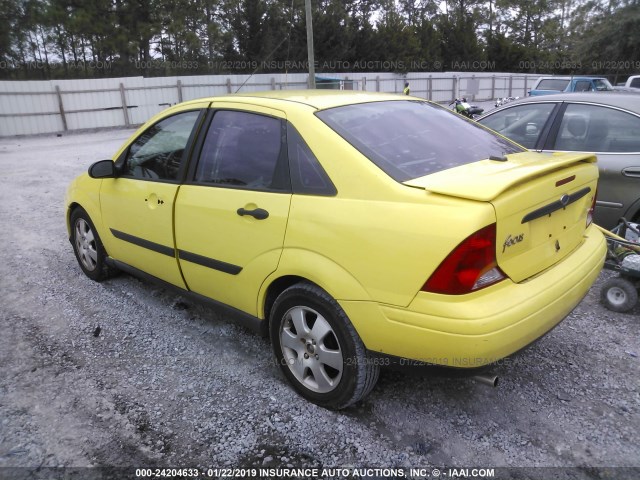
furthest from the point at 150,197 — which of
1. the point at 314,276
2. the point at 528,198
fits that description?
the point at 528,198

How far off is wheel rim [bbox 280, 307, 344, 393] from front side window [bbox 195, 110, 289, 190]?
734 mm

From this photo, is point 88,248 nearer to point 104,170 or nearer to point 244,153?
point 104,170

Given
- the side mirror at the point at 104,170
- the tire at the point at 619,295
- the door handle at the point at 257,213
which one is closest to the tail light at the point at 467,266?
the door handle at the point at 257,213

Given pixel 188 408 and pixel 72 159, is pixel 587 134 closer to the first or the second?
pixel 188 408

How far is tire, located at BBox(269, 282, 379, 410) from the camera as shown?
2.49 meters

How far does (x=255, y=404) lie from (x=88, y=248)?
2.59 m

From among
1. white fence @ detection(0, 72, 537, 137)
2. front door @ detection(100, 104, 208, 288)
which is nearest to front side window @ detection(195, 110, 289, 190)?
front door @ detection(100, 104, 208, 288)

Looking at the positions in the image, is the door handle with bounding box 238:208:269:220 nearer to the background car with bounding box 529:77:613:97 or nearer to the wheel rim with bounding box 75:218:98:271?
the wheel rim with bounding box 75:218:98:271

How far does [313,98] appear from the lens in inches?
120

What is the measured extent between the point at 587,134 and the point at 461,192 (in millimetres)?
3151

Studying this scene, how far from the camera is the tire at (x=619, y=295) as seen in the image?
12.3 ft

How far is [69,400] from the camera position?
288 centimetres

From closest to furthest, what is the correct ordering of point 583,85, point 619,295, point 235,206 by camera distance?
point 235,206, point 619,295, point 583,85

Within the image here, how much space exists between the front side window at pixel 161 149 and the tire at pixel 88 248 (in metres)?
0.86
